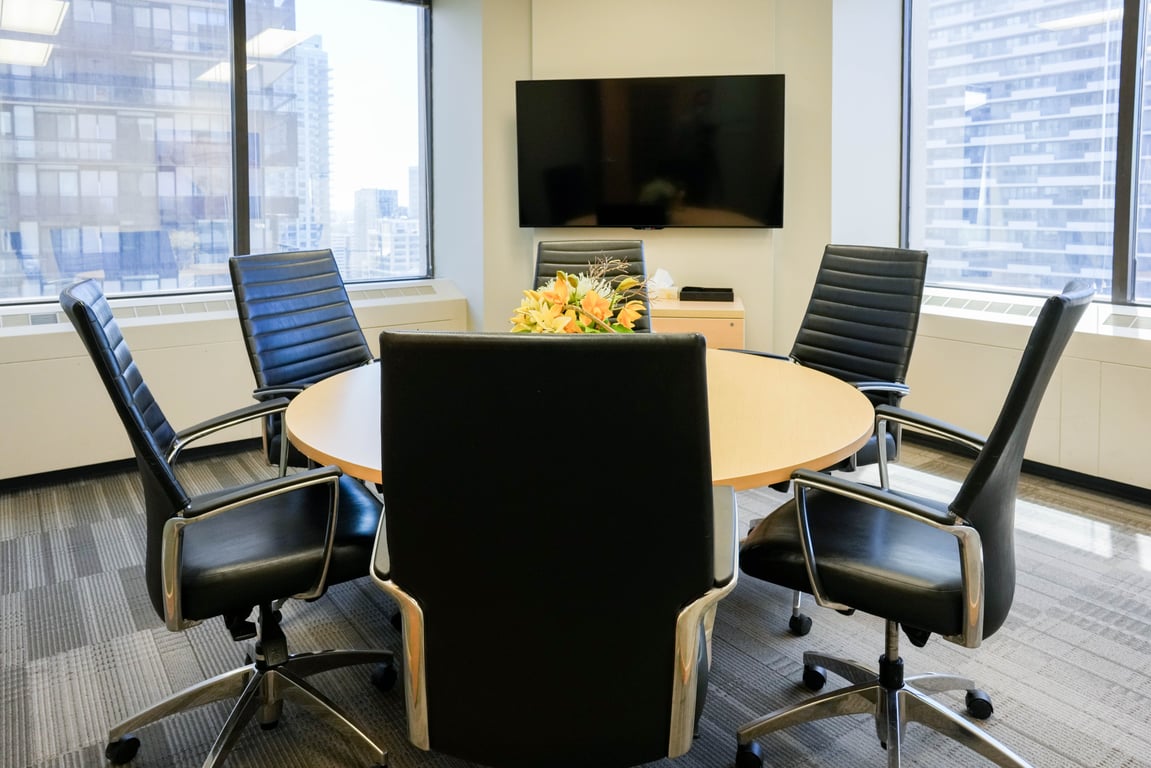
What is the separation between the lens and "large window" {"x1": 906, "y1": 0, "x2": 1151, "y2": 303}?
151 inches

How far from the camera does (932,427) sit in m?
2.13

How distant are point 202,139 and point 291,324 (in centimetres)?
223

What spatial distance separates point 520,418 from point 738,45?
4208mm

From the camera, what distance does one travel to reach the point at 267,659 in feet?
6.77

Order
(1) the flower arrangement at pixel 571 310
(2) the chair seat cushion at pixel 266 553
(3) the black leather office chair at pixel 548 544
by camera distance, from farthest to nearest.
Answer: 1. (1) the flower arrangement at pixel 571 310
2. (2) the chair seat cushion at pixel 266 553
3. (3) the black leather office chair at pixel 548 544

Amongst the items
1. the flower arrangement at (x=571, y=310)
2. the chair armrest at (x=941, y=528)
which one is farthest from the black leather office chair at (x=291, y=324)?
the chair armrest at (x=941, y=528)

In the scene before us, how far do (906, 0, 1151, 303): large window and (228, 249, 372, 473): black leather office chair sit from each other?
336 centimetres

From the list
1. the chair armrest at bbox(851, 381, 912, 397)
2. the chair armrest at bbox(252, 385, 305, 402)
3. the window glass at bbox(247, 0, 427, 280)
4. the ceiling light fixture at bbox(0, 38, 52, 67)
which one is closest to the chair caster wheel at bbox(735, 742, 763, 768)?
the chair armrest at bbox(851, 381, 912, 397)

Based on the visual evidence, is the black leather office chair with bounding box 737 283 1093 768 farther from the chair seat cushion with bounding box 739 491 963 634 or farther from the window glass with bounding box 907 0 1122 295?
the window glass with bounding box 907 0 1122 295

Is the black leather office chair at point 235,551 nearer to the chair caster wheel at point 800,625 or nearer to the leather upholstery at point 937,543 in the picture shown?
the leather upholstery at point 937,543

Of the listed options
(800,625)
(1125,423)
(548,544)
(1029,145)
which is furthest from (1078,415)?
(548,544)

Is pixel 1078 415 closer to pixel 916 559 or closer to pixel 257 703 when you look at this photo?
pixel 916 559

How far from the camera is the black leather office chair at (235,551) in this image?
167cm

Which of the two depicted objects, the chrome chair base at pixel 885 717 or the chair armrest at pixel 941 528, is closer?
the chair armrest at pixel 941 528
